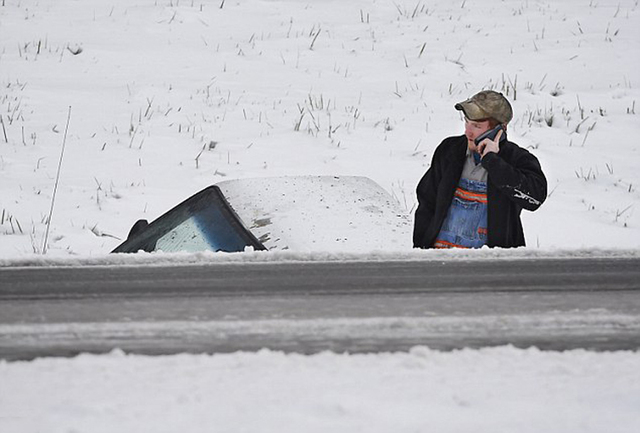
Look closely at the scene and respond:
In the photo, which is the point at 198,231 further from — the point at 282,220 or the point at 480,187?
the point at 480,187

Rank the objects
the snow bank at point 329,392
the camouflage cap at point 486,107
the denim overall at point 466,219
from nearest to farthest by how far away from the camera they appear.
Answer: the snow bank at point 329,392
the camouflage cap at point 486,107
the denim overall at point 466,219

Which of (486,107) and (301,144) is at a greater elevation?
(486,107)

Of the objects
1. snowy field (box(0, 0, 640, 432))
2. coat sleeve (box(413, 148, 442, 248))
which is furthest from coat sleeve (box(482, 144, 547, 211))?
snowy field (box(0, 0, 640, 432))

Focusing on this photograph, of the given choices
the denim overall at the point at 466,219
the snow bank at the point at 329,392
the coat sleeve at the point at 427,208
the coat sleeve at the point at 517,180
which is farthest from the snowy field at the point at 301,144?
the coat sleeve at the point at 427,208

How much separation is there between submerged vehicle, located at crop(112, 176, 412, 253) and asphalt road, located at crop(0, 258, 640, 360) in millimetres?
1098

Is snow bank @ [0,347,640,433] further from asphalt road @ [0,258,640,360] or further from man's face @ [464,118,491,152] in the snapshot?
man's face @ [464,118,491,152]

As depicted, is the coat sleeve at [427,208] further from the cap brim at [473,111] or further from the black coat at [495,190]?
the cap brim at [473,111]

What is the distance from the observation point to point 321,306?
2.82 m

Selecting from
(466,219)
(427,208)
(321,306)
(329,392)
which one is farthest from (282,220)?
(329,392)

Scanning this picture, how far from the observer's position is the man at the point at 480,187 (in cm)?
413

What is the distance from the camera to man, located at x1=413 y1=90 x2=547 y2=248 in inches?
163

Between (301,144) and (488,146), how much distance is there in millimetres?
6125

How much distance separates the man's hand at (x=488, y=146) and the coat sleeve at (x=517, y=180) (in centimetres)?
4

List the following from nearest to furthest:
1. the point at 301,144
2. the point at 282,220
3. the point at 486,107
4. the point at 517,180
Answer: the point at 517,180 → the point at 486,107 → the point at 282,220 → the point at 301,144
